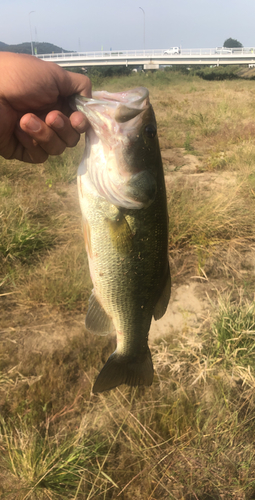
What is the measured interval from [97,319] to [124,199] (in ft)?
2.17

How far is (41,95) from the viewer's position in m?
1.61

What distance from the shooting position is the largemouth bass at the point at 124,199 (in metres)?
1.34

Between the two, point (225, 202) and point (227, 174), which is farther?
point (227, 174)

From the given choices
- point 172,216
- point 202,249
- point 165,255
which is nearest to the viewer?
point 165,255

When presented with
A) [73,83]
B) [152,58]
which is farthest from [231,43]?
[73,83]

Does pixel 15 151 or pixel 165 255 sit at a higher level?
pixel 15 151

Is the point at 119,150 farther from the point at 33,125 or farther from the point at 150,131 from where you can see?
the point at 33,125

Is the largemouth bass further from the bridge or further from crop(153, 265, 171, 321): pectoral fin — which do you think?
the bridge

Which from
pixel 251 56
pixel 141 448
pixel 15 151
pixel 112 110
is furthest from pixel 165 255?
pixel 251 56

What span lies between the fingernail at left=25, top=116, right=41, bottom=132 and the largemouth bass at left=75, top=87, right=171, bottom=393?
24 centimetres

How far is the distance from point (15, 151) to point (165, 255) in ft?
4.15

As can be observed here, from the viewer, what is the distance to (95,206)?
1.40 m

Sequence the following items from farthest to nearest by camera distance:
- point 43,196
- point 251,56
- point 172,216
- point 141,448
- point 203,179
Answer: point 251,56, point 203,179, point 43,196, point 172,216, point 141,448

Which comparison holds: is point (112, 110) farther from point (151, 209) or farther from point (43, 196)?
point (43, 196)
